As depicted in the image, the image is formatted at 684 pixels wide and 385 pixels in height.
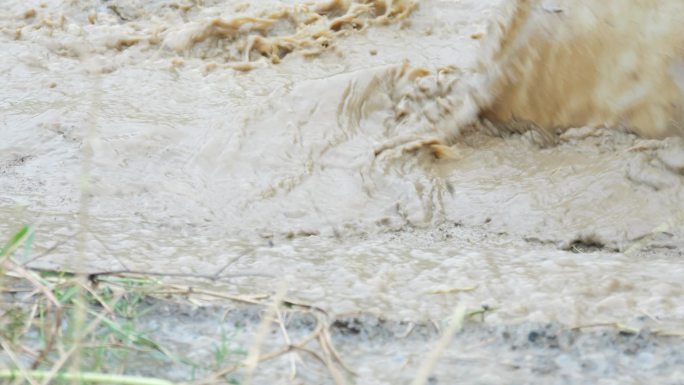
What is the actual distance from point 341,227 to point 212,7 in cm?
330

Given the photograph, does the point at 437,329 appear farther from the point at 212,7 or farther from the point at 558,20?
the point at 212,7

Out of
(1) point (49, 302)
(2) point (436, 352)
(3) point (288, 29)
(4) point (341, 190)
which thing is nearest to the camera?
(2) point (436, 352)

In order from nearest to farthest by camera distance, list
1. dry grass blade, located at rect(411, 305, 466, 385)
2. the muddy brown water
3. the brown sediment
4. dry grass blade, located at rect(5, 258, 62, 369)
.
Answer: dry grass blade, located at rect(411, 305, 466, 385) → dry grass blade, located at rect(5, 258, 62, 369) → the muddy brown water → the brown sediment

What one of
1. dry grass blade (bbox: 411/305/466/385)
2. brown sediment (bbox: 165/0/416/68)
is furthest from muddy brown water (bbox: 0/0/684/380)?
dry grass blade (bbox: 411/305/466/385)

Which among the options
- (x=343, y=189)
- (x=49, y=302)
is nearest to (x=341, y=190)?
(x=343, y=189)

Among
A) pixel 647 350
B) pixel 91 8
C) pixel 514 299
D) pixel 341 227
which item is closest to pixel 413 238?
pixel 341 227

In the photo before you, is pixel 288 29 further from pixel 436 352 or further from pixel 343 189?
pixel 436 352

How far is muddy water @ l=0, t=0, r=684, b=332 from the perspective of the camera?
2.78 m

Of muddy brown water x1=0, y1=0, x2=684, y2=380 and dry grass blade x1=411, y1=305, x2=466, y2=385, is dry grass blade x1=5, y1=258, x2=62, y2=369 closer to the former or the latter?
muddy brown water x1=0, y1=0, x2=684, y2=380

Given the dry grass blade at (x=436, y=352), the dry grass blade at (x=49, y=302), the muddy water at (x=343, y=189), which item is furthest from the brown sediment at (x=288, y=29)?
the dry grass blade at (x=436, y=352)

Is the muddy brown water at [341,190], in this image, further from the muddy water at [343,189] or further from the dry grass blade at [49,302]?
the dry grass blade at [49,302]

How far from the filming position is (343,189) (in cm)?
375

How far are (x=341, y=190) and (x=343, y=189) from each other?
0.03ft

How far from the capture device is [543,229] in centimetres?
342
